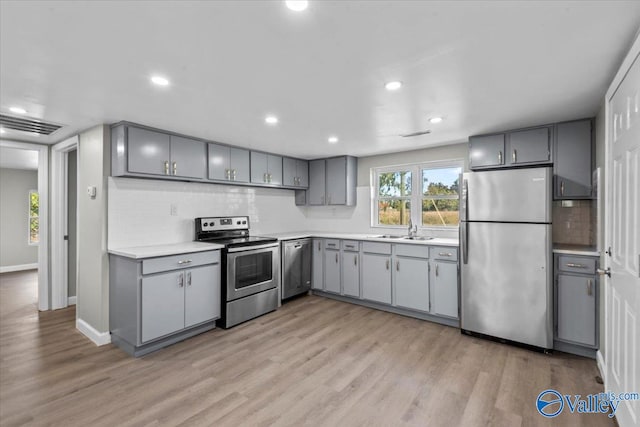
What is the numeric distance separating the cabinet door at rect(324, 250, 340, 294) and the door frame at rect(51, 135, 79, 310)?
11.8 ft

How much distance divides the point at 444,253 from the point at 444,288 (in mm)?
412

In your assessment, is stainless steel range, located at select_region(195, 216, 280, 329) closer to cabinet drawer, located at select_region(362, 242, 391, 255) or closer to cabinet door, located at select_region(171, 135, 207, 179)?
cabinet door, located at select_region(171, 135, 207, 179)

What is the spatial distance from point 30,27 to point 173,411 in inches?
92.7

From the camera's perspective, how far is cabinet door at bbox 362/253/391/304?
403cm

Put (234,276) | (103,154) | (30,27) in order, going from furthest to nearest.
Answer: (234,276)
(103,154)
(30,27)

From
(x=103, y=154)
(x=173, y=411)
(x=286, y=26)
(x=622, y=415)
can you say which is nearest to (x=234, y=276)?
(x=173, y=411)

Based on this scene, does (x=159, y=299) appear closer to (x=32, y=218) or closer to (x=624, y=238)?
(x=624, y=238)

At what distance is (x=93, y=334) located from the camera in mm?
3205

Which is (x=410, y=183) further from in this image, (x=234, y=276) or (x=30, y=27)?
(x=30, y=27)

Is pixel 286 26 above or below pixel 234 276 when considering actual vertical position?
above

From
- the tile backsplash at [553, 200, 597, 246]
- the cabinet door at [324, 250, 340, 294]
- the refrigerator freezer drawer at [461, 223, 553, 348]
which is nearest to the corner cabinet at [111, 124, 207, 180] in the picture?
the cabinet door at [324, 250, 340, 294]

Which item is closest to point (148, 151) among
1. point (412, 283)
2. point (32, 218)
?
point (412, 283)

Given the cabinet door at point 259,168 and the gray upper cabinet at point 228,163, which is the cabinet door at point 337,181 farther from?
the gray upper cabinet at point 228,163

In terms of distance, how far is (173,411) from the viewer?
6.73 ft
